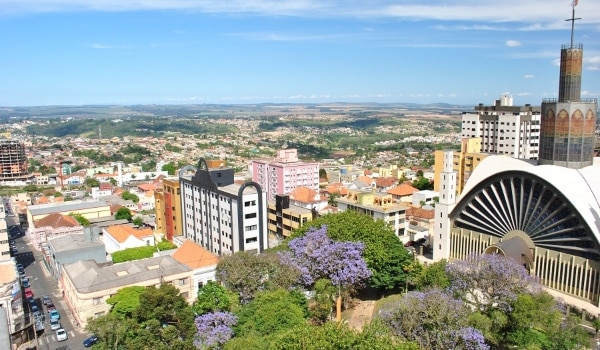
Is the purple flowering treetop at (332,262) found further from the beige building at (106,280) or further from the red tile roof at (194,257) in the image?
the beige building at (106,280)

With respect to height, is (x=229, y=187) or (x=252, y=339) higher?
(x=229, y=187)

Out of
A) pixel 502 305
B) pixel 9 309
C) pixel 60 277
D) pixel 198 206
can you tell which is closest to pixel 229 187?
pixel 198 206

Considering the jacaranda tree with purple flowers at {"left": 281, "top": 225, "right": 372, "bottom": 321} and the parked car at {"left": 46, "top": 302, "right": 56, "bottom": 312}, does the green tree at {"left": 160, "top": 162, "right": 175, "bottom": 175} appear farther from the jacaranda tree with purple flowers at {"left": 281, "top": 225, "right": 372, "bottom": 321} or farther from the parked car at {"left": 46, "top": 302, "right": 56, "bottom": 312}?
the jacaranda tree with purple flowers at {"left": 281, "top": 225, "right": 372, "bottom": 321}

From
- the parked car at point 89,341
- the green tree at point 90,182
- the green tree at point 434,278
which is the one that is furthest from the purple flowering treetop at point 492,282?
the green tree at point 90,182

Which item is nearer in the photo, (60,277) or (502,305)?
(502,305)

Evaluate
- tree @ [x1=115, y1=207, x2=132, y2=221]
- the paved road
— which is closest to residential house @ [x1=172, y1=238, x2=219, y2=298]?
the paved road

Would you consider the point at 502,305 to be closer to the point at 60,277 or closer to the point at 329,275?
the point at 329,275

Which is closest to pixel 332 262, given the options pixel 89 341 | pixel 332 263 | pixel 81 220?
pixel 332 263
